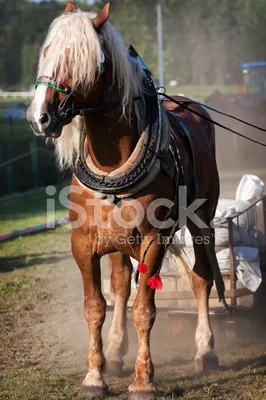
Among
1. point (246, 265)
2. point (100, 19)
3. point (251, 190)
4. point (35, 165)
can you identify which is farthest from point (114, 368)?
point (35, 165)

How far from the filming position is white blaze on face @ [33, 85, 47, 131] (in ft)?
12.9

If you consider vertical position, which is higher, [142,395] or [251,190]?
[251,190]

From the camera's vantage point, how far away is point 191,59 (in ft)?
142

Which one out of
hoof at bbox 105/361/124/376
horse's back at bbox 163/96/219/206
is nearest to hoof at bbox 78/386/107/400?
hoof at bbox 105/361/124/376

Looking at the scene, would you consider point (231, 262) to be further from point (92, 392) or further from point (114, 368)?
point (92, 392)

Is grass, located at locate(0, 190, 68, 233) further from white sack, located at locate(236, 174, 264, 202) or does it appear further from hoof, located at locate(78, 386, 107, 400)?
hoof, located at locate(78, 386, 107, 400)

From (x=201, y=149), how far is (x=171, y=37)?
3519 centimetres

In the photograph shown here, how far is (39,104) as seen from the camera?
3986 millimetres

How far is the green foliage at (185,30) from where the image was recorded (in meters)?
31.5

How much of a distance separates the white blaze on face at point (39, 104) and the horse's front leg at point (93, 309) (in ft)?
3.56

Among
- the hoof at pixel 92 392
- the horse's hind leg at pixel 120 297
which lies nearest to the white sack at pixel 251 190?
the horse's hind leg at pixel 120 297

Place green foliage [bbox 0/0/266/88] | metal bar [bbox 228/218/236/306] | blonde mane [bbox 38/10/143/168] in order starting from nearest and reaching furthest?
blonde mane [bbox 38/10/143/168]
metal bar [bbox 228/218/236/306]
green foliage [bbox 0/0/266/88]

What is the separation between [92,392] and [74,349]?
1.11 m

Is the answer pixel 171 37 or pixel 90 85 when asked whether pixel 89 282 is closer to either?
pixel 90 85
